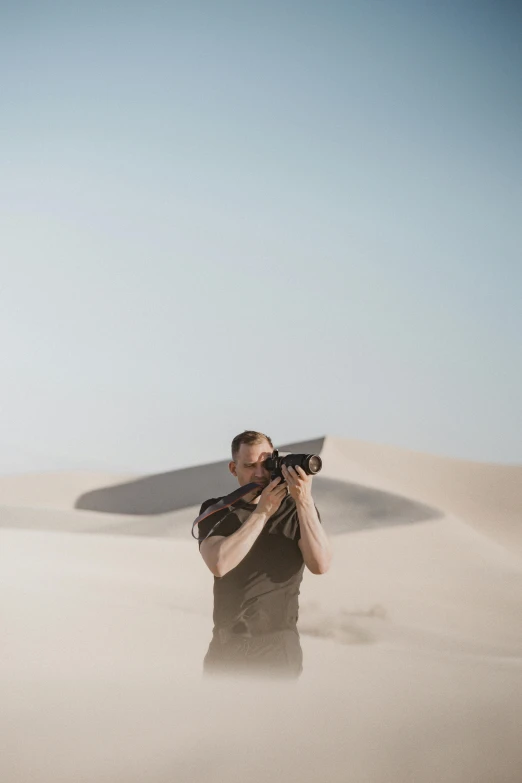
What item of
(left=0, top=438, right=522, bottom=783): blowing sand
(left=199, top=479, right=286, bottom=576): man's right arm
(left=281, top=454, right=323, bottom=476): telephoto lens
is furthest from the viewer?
(left=281, top=454, right=323, bottom=476): telephoto lens

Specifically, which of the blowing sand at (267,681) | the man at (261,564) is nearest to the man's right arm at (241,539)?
the man at (261,564)

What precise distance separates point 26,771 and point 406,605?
38.3ft

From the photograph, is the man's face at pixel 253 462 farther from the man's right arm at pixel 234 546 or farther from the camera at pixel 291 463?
the man's right arm at pixel 234 546

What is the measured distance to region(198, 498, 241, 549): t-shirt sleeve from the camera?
11.0 feet

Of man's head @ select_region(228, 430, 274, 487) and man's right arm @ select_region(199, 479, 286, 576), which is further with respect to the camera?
man's head @ select_region(228, 430, 274, 487)

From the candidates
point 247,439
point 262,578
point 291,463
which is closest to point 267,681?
point 262,578

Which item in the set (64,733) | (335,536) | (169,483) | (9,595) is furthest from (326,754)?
(169,483)

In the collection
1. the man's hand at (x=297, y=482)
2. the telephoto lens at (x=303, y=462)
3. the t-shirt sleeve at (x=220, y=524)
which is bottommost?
the t-shirt sleeve at (x=220, y=524)

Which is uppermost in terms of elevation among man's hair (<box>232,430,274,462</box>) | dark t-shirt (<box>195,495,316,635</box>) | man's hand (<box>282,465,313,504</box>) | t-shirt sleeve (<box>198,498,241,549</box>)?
man's hair (<box>232,430,274,462</box>)

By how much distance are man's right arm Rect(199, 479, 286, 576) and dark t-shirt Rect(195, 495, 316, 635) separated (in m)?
0.08

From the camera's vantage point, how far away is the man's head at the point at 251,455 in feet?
11.1

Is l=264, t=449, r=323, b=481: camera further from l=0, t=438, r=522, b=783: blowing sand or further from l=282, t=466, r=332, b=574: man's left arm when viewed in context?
l=0, t=438, r=522, b=783: blowing sand

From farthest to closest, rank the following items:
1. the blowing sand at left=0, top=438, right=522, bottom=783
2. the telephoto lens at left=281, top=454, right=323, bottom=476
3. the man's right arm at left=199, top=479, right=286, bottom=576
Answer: the telephoto lens at left=281, top=454, right=323, bottom=476 < the man's right arm at left=199, top=479, right=286, bottom=576 < the blowing sand at left=0, top=438, right=522, bottom=783

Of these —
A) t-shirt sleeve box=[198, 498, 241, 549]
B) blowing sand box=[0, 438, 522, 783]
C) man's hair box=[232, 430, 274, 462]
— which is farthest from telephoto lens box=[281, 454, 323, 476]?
blowing sand box=[0, 438, 522, 783]
